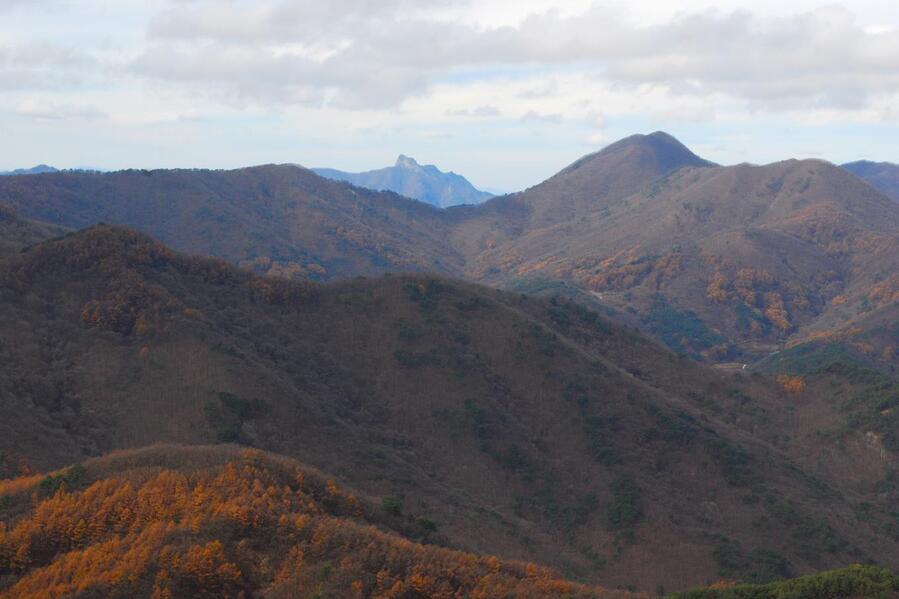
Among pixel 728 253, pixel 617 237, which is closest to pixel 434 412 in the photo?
pixel 728 253

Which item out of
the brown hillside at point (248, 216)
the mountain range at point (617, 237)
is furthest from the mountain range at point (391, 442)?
the brown hillside at point (248, 216)

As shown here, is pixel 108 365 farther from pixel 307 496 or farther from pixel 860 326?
pixel 860 326

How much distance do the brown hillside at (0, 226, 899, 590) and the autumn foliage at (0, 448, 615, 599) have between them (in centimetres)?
1043

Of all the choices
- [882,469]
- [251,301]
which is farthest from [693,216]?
[251,301]

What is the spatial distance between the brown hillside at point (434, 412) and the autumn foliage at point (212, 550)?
1043cm

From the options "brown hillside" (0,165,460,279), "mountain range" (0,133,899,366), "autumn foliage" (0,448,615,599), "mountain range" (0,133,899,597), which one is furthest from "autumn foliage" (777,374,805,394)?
"brown hillside" (0,165,460,279)

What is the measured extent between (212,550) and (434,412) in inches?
1128

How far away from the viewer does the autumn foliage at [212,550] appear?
55.8 ft

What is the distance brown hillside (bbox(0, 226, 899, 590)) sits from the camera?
119 ft

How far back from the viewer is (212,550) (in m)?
17.5

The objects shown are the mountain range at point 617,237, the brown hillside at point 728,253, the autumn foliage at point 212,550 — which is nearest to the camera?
the autumn foliage at point 212,550

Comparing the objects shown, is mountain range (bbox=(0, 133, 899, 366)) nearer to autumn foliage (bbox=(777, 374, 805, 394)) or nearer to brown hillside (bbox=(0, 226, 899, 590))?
autumn foliage (bbox=(777, 374, 805, 394))

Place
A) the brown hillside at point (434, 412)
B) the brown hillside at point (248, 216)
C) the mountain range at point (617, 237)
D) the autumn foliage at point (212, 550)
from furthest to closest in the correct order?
the brown hillside at point (248, 216) < the mountain range at point (617, 237) < the brown hillside at point (434, 412) < the autumn foliage at point (212, 550)

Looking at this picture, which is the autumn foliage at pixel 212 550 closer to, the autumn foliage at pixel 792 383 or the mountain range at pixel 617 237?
the autumn foliage at pixel 792 383
